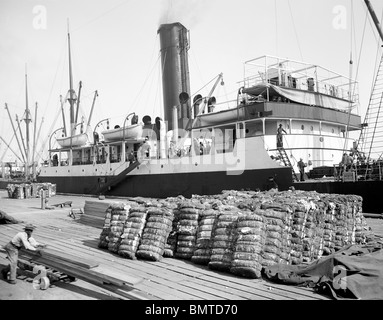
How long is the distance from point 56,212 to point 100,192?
932cm

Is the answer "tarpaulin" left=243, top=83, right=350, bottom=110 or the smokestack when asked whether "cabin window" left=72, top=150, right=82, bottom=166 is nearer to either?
the smokestack

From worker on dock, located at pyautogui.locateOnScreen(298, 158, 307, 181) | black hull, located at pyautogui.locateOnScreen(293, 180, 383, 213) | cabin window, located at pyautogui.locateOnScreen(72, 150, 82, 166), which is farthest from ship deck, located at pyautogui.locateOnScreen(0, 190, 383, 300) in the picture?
cabin window, located at pyautogui.locateOnScreen(72, 150, 82, 166)

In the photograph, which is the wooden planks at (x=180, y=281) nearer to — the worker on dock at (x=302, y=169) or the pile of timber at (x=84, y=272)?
the pile of timber at (x=84, y=272)

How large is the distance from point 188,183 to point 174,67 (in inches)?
410

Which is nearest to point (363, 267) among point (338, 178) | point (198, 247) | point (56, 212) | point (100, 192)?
point (198, 247)

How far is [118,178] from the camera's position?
23969 mm

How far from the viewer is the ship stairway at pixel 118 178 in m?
22.7

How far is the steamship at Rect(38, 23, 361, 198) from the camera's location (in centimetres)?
1664

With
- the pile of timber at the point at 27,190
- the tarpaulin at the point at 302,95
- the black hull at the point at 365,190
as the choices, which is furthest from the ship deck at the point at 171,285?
the pile of timber at the point at 27,190

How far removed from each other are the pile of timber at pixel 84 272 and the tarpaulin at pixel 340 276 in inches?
90.0

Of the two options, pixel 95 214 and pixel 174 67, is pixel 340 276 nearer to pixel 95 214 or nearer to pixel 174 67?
pixel 95 214

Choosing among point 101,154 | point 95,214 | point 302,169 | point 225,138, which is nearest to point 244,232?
point 95,214

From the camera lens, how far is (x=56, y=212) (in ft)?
52.1
